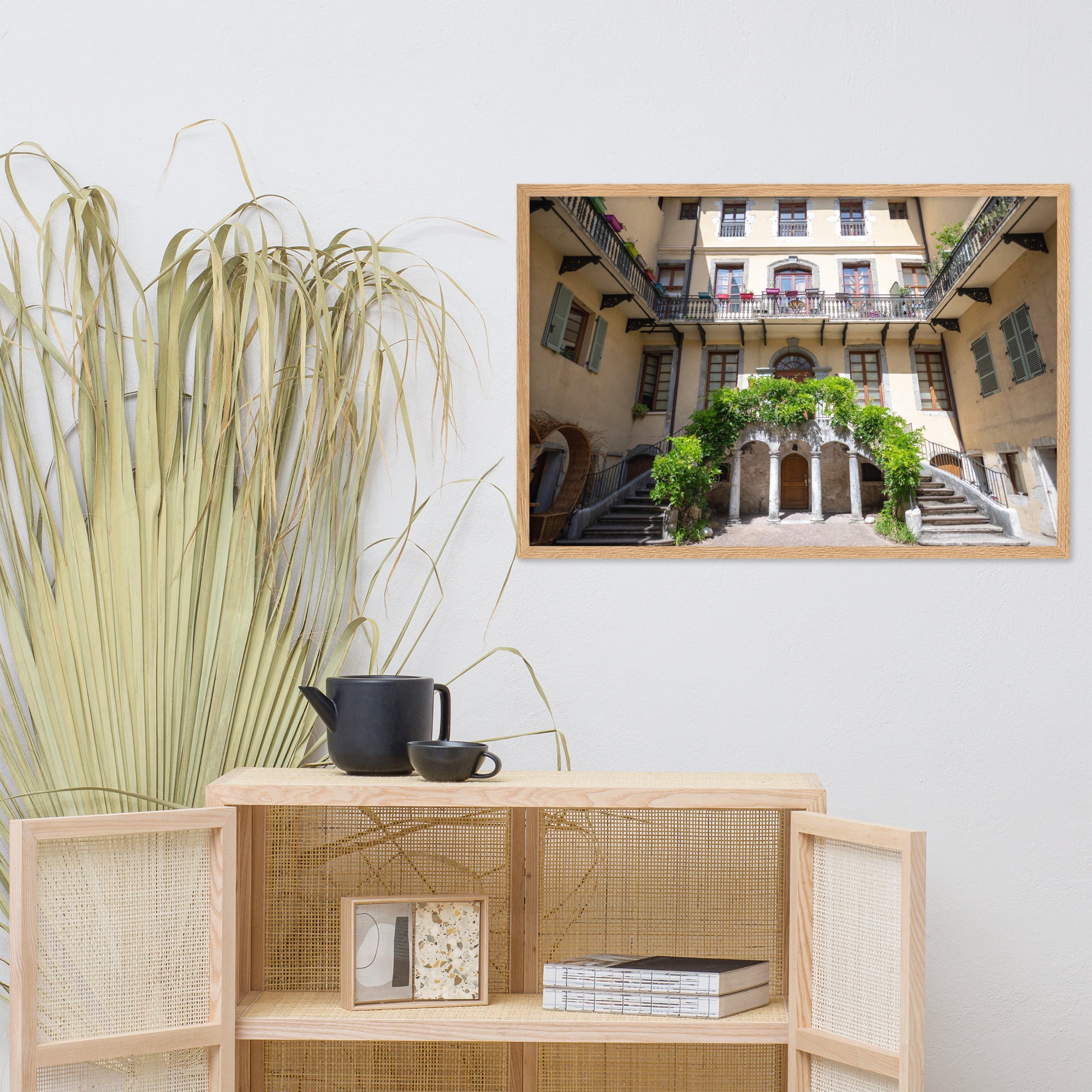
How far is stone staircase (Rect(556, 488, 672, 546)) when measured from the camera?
72.9 inches

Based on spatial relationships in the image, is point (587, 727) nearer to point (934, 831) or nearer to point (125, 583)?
point (934, 831)

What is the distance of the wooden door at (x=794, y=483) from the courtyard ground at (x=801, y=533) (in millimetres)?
22

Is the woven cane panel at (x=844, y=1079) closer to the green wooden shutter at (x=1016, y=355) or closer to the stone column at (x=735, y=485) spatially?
the stone column at (x=735, y=485)

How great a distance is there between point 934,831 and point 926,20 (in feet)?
4.95

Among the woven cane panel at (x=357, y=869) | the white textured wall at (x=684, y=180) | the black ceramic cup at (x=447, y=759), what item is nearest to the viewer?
the black ceramic cup at (x=447, y=759)

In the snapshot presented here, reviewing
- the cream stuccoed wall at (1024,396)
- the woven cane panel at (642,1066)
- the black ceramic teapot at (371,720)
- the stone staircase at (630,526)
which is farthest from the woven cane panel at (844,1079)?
the cream stuccoed wall at (1024,396)

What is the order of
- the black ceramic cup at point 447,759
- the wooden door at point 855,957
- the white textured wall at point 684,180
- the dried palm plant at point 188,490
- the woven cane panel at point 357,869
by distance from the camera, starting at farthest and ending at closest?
the white textured wall at point 684,180
the dried palm plant at point 188,490
the woven cane panel at point 357,869
the black ceramic cup at point 447,759
the wooden door at point 855,957

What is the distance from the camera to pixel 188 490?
5.54ft

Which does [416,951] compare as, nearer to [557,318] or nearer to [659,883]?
[659,883]

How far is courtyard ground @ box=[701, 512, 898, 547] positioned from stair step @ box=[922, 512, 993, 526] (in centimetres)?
8

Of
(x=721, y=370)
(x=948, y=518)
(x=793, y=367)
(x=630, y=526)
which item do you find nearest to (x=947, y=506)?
(x=948, y=518)

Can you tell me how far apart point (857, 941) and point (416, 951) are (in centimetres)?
61

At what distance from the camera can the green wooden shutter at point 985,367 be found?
1853mm

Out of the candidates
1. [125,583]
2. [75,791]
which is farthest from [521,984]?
[125,583]
